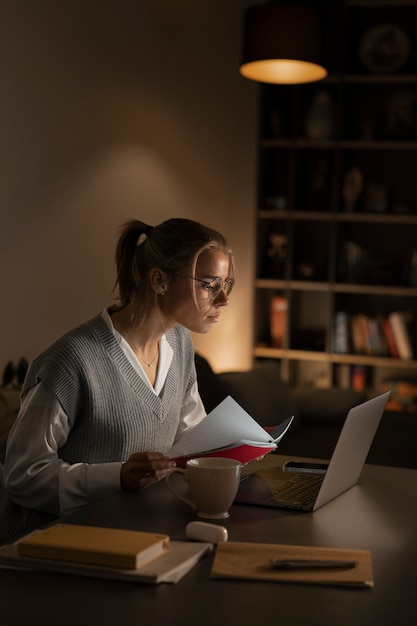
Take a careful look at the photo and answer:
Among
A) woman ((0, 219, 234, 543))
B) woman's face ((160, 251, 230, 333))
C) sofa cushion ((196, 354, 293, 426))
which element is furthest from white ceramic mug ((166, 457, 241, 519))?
sofa cushion ((196, 354, 293, 426))

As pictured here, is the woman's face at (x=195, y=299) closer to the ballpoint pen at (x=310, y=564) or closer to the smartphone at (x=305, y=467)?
the smartphone at (x=305, y=467)

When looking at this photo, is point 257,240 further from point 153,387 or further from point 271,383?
point 153,387

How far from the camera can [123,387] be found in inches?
76.4

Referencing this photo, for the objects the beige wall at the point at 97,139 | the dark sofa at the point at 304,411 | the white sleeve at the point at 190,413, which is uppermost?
the beige wall at the point at 97,139

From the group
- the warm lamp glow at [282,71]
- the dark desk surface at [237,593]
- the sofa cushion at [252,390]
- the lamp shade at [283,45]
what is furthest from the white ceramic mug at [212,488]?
the warm lamp glow at [282,71]

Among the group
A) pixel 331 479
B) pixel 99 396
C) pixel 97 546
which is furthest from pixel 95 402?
pixel 97 546

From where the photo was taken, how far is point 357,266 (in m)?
5.14

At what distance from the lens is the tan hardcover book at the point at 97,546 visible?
1211 millimetres

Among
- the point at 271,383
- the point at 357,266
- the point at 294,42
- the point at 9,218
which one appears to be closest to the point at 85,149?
the point at 9,218

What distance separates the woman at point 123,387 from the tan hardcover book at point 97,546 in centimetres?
32

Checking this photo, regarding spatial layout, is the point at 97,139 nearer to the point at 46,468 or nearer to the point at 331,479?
the point at 46,468

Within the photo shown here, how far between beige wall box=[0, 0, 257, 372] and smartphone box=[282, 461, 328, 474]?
1.39m

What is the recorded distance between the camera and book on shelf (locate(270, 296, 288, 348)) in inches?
207

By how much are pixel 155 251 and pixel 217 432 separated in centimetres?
59
